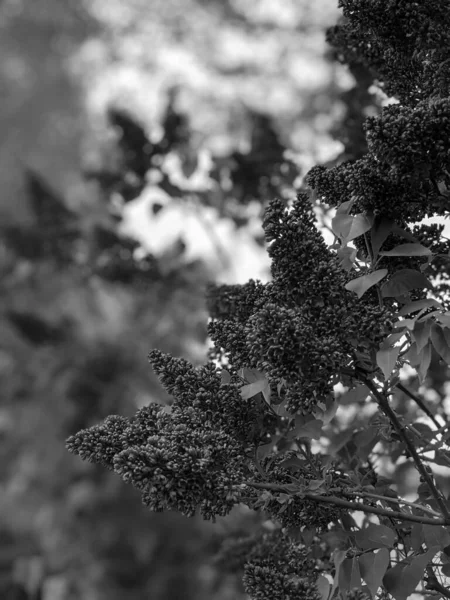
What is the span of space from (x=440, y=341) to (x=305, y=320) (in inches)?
4.3

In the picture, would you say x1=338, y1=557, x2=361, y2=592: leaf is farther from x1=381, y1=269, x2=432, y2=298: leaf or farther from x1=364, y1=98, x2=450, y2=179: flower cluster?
x1=364, y1=98, x2=450, y2=179: flower cluster

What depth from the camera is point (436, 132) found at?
1.64 feet

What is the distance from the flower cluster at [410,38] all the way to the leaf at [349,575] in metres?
0.44

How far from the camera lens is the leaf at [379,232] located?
55cm

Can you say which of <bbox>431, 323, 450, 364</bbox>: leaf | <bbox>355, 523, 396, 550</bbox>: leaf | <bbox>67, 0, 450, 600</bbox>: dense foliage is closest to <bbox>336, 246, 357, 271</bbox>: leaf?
<bbox>67, 0, 450, 600</bbox>: dense foliage

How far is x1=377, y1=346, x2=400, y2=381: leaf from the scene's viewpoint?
485mm

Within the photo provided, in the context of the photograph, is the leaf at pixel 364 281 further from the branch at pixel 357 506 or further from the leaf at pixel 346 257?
the branch at pixel 357 506

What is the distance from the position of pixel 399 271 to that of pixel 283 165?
2.78ft

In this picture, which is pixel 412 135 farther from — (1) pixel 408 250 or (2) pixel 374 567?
(2) pixel 374 567

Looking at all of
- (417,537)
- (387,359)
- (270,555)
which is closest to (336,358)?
(387,359)

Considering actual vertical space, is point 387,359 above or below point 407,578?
above

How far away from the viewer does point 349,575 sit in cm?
59

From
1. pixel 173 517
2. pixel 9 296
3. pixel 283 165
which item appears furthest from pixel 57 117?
pixel 283 165

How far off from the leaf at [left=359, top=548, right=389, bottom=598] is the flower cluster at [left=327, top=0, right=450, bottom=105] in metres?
0.42
